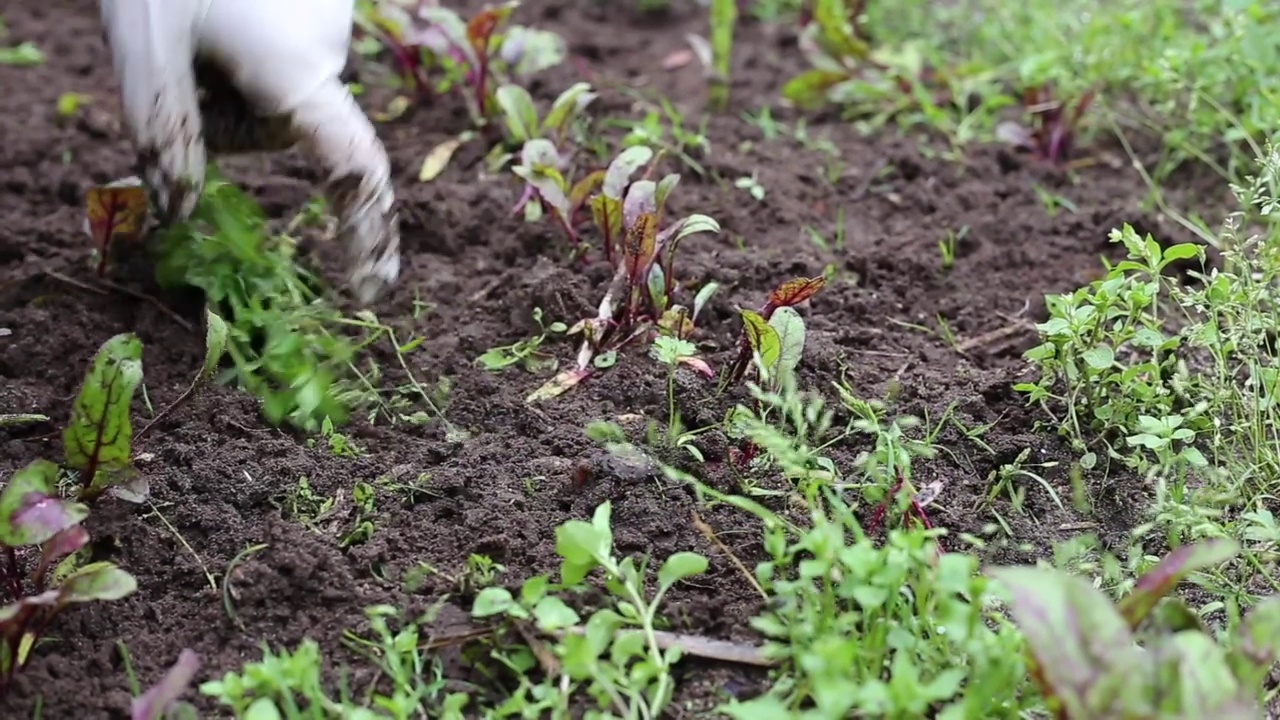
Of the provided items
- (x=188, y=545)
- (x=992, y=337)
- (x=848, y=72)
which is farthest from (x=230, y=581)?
(x=848, y=72)

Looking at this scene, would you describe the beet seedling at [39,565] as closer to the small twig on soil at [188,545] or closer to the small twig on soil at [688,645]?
the small twig on soil at [188,545]

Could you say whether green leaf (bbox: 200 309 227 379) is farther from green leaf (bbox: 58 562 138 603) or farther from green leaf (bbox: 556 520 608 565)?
green leaf (bbox: 556 520 608 565)

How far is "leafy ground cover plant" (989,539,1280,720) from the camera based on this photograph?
1.15 meters

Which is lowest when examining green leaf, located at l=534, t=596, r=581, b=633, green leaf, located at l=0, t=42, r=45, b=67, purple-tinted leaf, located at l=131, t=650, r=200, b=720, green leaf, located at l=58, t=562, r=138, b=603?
green leaf, located at l=0, t=42, r=45, b=67

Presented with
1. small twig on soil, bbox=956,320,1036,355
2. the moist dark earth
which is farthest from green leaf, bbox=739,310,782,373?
small twig on soil, bbox=956,320,1036,355

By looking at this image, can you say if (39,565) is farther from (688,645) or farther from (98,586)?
(688,645)

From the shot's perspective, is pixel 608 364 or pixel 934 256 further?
pixel 934 256

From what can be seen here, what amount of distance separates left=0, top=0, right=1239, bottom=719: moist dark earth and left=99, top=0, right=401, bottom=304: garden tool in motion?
0.86 ft

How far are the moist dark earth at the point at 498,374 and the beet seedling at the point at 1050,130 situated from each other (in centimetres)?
6

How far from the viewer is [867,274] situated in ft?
7.47

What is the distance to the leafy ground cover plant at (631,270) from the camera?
76.7 inches

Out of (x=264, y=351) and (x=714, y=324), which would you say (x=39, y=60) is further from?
(x=714, y=324)

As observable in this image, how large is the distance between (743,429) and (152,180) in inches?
40.2

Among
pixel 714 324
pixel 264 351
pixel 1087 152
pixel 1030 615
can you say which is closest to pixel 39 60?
pixel 264 351
